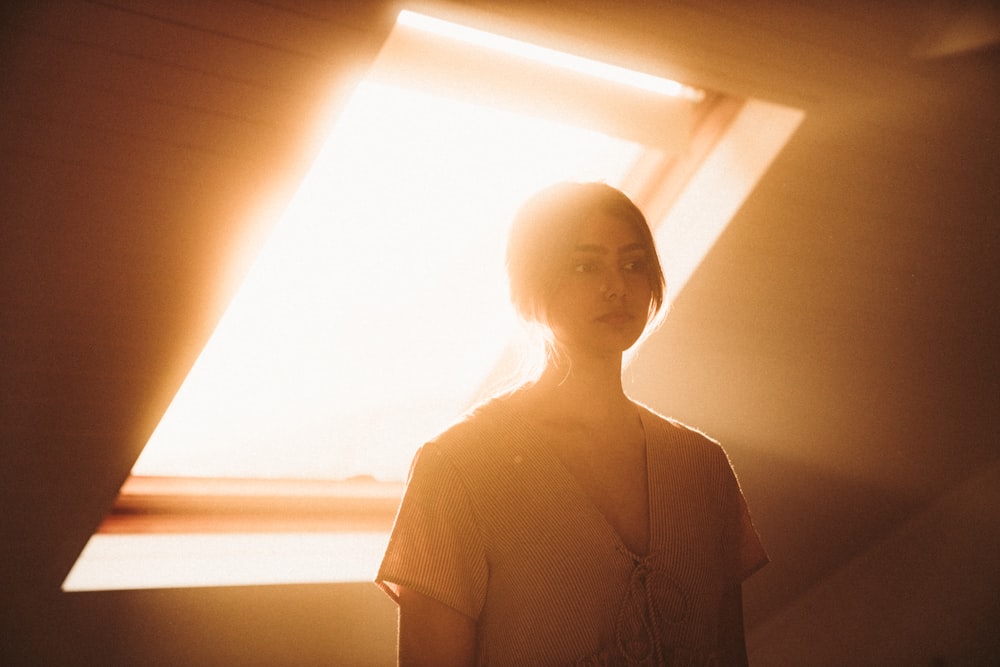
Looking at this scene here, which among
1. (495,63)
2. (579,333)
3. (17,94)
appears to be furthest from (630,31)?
(17,94)

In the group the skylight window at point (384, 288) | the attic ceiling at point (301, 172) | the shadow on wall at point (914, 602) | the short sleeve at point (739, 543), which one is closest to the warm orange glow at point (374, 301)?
the skylight window at point (384, 288)

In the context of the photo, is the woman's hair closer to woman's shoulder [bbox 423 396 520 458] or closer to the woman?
the woman

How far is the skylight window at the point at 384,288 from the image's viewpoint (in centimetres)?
149

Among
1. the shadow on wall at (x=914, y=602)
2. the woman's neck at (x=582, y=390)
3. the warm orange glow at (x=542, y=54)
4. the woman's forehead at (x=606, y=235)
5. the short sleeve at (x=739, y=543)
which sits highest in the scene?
the warm orange glow at (x=542, y=54)

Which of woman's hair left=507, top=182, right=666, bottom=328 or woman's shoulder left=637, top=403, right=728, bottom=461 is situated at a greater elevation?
woman's hair left=507, top=182, right=666, bottom=328

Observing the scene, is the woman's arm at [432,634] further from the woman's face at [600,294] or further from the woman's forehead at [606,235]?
the woman's forehead at [606,235]

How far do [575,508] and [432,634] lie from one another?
0.84ft

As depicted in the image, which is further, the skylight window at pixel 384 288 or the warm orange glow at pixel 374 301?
the warm orange glow at pixel 374 301

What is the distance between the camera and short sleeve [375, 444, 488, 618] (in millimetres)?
930

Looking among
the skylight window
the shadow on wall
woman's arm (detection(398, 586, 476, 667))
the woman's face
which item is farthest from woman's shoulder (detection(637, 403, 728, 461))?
the shadow on wall

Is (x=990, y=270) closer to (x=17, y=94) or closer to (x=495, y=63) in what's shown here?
(x=495, y=63)

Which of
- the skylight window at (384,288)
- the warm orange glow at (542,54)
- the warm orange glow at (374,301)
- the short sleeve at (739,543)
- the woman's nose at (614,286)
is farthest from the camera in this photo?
the warm orange glow at (374,301)

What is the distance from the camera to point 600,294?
1.08 m

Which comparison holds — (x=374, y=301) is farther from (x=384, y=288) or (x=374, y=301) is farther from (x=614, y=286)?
(x=614, y=286)
